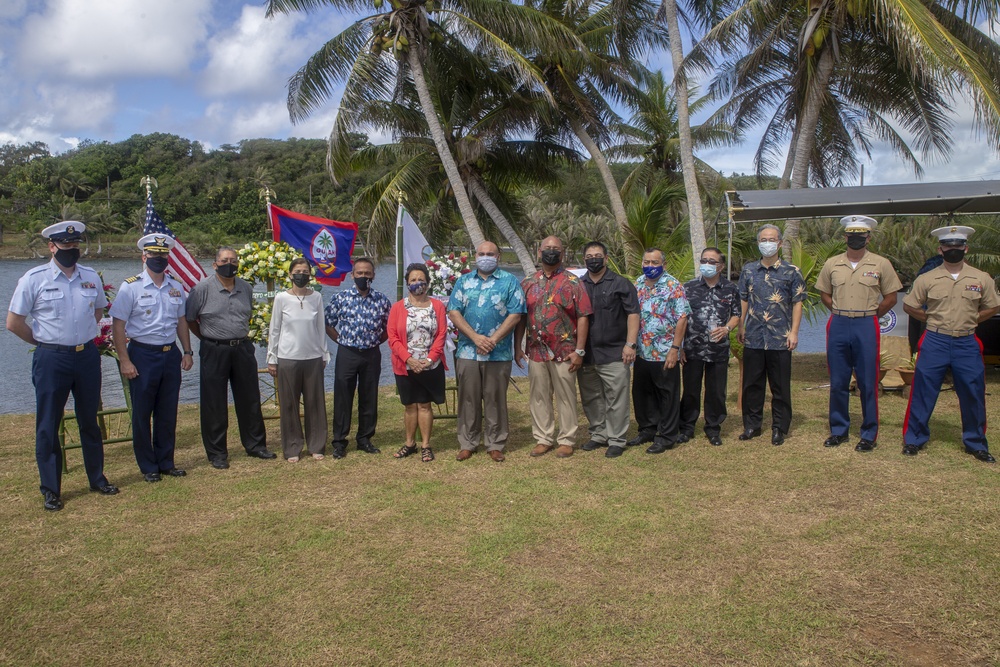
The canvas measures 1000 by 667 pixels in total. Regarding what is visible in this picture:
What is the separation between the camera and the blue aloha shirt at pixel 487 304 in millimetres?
6551

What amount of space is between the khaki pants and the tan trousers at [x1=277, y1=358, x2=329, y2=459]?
90.5 inches

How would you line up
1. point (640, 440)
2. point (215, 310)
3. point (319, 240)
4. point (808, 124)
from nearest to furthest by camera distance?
point (215, 310), point (640, 440), point (319, 240), point (808, 124)

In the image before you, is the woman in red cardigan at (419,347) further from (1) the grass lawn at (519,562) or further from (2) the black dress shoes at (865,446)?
(2) the black dress shoes at (865,446)

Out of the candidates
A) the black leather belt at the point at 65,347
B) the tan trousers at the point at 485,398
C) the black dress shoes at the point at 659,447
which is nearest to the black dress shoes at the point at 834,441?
the black dress shoes at the point at 659,447

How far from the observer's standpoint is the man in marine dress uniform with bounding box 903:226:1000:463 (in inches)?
244

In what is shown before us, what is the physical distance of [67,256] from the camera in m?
5.46

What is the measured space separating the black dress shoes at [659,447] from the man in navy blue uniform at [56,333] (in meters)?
4.47

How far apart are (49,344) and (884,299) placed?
6.59 meters

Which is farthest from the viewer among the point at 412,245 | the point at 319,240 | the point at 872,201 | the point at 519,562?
the point at 872,201

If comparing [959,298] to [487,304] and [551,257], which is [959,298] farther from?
[487,304]

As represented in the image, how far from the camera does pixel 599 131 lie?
16891 millimetres

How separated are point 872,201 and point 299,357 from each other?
21.8 feet

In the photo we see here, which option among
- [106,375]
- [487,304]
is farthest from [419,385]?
[106,375]

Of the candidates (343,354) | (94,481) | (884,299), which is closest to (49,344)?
(94,481)
